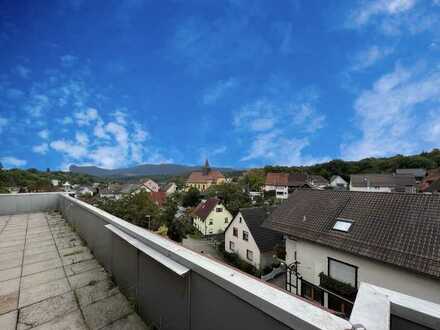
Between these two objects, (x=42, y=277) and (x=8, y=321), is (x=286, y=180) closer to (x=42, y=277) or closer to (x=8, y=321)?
(x=42, y=277)

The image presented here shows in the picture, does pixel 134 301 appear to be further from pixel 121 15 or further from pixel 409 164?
pixel 409 164

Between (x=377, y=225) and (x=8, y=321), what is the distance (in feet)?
27.0

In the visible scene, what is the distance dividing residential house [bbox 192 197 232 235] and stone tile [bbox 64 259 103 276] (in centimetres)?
2336

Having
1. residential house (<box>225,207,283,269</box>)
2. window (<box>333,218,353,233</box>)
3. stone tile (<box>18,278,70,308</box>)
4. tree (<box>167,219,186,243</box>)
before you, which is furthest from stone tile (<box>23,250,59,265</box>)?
tree (<box>167,219,186,243</box>)

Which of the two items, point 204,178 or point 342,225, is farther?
point 204,178

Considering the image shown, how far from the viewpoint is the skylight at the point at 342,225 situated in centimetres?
669

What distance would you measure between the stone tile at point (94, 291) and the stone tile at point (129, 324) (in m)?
0.43

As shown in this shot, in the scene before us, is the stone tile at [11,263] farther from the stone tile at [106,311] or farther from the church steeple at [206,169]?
the church steeple at [206,169]

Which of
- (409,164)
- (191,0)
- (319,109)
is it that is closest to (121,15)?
(191,0)

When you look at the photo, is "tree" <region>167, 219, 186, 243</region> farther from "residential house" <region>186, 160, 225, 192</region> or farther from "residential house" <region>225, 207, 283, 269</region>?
"residential house" <region>186, 160, 225, 192</region>

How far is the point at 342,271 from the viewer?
6.35m

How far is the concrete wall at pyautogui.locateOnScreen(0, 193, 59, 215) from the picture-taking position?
5.82 metres

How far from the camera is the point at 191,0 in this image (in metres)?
8.48

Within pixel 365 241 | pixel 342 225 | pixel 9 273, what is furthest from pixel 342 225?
pixel 9 273
